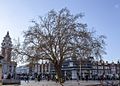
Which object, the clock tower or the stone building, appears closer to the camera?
the clock tower

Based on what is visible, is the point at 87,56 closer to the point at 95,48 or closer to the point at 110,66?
the point at 95,48

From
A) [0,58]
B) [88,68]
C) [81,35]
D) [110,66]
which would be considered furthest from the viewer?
[110,66]

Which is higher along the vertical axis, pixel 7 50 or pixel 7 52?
pixel 7 50

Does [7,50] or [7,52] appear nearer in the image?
[7,50]

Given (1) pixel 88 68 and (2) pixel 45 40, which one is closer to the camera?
(2) pixel 45 40

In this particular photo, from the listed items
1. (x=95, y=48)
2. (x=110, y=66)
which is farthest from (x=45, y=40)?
(x=110, y=66)

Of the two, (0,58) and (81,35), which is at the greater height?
(81,35)

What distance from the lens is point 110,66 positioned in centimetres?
16988

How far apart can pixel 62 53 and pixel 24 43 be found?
644cm

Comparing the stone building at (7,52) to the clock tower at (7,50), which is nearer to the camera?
the clock tower at (7,50)

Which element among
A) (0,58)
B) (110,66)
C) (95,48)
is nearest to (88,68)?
(110,66)

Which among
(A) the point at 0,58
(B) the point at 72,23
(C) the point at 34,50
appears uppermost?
(B) the point at 72,23

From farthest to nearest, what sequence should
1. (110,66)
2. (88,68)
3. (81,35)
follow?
1. (110,66)
2. (88,68)
3. (81,35)

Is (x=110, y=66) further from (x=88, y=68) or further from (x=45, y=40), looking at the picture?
(x=45, y=40)
